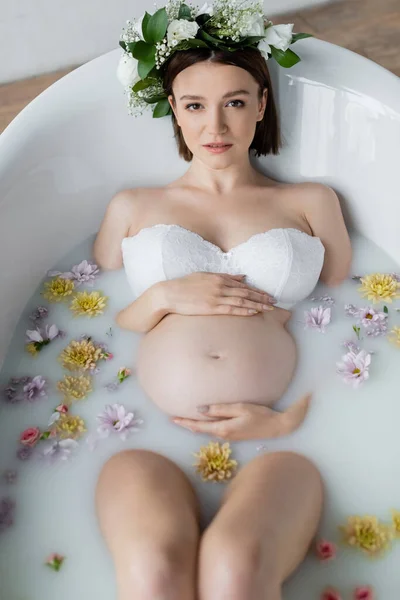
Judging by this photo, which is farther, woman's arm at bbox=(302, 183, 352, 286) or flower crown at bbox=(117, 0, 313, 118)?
woman's arm at bbox=(302, 183, 352, 286)

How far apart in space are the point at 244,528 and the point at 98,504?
0.34 m

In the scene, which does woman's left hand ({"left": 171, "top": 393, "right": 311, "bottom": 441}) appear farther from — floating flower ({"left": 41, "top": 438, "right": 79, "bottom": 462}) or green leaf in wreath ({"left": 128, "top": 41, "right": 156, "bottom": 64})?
green leaf in wreath ({"left": 128, "top": 41, "right": 156, "bottom": 64})

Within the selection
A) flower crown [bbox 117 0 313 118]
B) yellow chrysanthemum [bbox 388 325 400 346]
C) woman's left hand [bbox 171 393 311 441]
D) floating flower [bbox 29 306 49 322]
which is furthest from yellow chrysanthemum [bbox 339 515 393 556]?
flower crown [bbox 117 0 313 118]

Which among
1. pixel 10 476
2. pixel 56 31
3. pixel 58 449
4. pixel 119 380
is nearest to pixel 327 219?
pixel 119 380

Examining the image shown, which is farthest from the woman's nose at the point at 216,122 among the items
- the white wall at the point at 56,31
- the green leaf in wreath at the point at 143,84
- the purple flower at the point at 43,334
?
the white wall at the point at 56,31

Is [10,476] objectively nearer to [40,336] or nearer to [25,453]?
[25,453]

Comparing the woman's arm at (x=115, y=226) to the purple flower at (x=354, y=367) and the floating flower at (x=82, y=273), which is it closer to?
the floating flower at (x=82, y=273)

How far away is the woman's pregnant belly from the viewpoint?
1.65 metres

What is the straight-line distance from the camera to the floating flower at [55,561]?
60.7 inches

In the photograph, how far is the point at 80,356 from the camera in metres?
1.91

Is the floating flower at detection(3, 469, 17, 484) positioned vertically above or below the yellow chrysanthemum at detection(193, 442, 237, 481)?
below

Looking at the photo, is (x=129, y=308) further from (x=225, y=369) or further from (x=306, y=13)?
(x=306, y=13)

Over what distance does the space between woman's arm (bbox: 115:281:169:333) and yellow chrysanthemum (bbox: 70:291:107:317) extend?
120mm

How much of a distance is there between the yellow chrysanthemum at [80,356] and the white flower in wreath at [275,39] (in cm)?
87
